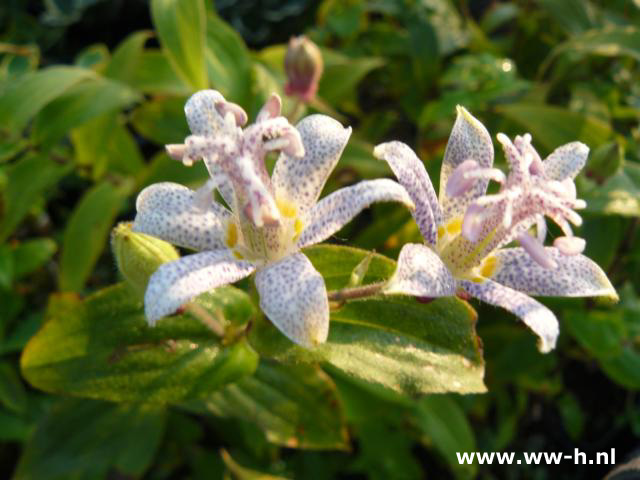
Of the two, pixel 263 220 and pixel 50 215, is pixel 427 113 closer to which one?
pixel 263 220

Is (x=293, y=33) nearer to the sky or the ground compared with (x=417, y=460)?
nearer to the sky

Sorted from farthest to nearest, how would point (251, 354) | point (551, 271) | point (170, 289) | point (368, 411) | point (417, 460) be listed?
point (417, 460) < point (368, 411) < point (251, 354) < point (551, 271) < point (170, 289)

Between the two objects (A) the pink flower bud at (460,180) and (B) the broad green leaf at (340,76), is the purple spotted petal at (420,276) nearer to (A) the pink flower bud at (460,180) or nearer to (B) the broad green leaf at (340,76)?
(A) the pink flower bud at (460,180)

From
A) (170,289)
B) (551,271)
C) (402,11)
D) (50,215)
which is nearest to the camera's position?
(170,289)

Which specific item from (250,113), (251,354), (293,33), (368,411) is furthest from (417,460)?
(293,33)

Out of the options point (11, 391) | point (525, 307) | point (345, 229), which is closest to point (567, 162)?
point (525, 307)

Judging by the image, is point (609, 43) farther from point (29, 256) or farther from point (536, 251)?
point (29, 256)
